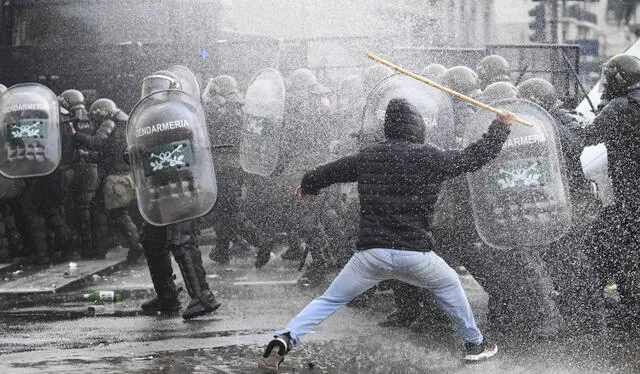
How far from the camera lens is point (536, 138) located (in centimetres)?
841

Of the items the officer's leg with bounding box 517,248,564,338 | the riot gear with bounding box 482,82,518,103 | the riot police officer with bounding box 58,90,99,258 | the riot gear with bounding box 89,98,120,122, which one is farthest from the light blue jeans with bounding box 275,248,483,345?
the riot police officer with bounding box 58,90,99,258

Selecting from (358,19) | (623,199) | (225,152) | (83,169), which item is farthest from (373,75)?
(358,19)

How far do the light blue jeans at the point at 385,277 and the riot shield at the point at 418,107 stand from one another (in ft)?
6.99

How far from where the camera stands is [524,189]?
834cm

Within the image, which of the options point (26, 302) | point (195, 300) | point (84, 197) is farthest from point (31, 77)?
point (195, 300)

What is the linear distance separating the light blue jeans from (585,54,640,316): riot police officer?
2.10m

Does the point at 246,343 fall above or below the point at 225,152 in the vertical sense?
below

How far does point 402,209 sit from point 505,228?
100cm

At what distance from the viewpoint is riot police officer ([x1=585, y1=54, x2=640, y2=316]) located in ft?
30.5

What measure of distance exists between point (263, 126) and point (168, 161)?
288 cm

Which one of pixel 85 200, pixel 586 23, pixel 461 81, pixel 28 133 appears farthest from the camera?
pixel 586 23

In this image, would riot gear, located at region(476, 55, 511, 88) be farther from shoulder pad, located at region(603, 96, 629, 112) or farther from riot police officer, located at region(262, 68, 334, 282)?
shoulder pad, located at region(603, 96, 629, 112)

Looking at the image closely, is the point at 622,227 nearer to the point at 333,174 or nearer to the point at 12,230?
the point at 333,174

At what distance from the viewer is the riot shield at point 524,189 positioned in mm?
8344
